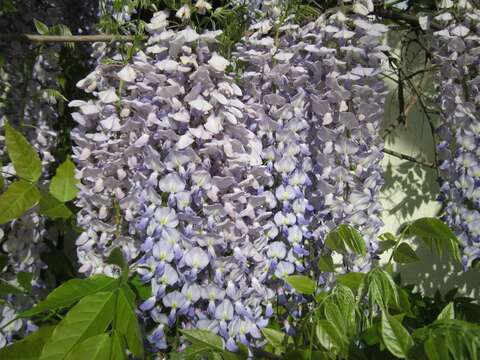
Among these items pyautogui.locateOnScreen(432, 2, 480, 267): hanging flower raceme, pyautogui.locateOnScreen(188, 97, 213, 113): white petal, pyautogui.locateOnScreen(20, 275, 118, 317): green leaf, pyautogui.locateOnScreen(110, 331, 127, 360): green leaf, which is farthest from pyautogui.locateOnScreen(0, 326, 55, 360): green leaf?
pyautogui.locateOnScreen(432, 2, 480, 267): hanging flower raceme

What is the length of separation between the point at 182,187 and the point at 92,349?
0.30 metres

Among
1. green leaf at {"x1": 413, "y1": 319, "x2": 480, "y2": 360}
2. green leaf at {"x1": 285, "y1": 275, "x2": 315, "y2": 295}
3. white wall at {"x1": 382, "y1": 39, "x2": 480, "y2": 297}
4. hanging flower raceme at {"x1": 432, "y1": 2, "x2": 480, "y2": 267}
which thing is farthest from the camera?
white wall at {"x1": 382, "y1": 39, "x2": 480, "y2": 297}

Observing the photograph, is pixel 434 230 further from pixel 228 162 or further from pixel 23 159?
pixel 23 159

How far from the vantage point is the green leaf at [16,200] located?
947 mm

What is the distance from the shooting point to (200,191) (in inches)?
35.2

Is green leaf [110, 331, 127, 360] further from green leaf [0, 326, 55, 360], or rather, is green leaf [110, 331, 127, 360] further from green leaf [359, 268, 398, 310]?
green leaf [359, 268, 398, 310]

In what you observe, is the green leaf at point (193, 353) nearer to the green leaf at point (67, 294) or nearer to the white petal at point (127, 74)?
the green leaf at point (67, 294)

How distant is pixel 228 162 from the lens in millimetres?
933

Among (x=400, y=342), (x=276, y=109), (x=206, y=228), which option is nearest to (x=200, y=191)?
(x=206, y=228)

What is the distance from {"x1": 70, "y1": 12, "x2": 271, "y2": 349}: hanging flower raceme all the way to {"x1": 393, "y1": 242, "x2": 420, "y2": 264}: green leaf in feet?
0.83

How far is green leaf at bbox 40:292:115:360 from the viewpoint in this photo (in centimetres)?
69

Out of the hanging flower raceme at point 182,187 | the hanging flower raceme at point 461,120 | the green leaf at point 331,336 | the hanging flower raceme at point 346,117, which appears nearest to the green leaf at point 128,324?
the hanging flower raceme at point 182,187

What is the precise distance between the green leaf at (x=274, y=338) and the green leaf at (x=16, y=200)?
49cm

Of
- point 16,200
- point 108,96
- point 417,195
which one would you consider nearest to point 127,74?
point 108,96
